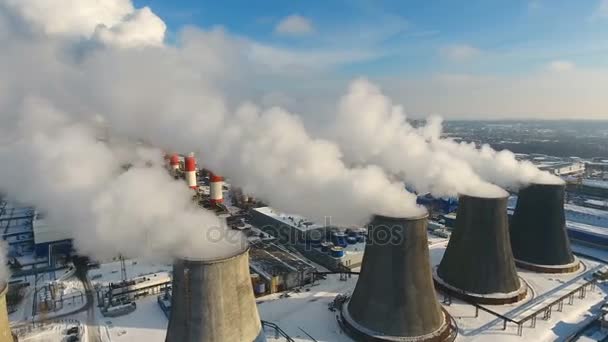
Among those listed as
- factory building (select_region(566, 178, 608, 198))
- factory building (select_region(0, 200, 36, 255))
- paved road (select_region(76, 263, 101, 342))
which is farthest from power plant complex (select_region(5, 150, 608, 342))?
factory building (select_region(566, 178, 608, 198))

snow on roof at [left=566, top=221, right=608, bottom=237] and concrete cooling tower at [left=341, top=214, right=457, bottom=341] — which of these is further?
snow on roof at [left=566, top=221, right=608, bottom=237]

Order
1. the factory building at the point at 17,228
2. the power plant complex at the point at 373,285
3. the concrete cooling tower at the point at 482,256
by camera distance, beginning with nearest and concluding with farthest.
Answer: the power plant complex at the point at 373,285 → the concrete cooling tower at the point at 482,256 → the factory building at the point at 17,228

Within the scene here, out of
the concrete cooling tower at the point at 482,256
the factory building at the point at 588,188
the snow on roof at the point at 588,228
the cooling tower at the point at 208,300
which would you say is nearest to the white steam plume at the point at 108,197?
the cooling tower at the point at 208,300

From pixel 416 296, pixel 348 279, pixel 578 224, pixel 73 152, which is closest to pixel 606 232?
pixel 578 224

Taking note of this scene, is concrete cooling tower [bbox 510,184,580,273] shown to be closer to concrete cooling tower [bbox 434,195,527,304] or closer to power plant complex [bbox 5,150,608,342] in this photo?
power plant complex [bbox 5,150,608,342]

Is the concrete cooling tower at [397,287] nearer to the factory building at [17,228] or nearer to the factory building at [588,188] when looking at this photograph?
the factory building at [17,228]

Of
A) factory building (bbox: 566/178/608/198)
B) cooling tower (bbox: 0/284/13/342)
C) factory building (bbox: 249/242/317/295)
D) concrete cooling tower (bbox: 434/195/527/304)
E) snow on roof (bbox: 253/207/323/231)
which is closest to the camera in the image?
cooling tower (bbox: 0/284/13/342)
